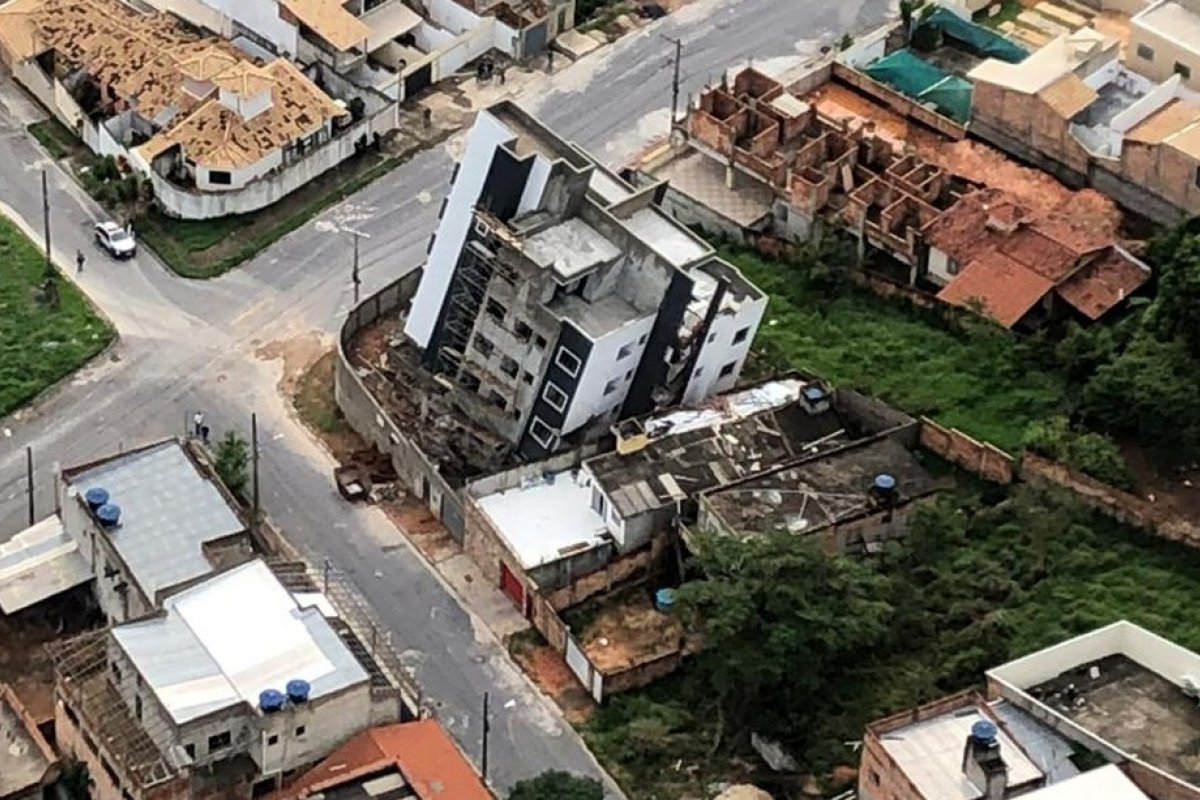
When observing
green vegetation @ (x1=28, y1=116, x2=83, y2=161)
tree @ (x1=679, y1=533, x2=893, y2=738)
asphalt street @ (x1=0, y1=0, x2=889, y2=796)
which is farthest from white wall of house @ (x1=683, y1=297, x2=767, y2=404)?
green vegetation @ (x1=28, y1=116, x2=83, y2=161)

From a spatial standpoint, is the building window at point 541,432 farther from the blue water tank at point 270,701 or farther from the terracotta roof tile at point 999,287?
the blue water tank at point 270,701

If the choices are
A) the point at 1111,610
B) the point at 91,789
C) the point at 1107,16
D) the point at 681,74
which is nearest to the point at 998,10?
the point at 1107,16

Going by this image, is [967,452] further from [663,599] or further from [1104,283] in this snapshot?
[663,599]

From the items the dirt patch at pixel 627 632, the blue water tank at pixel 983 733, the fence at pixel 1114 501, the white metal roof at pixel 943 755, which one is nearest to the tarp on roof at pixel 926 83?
the fence at pixel 1114 501

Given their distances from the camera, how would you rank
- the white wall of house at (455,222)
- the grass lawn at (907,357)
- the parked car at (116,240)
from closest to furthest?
the white wall of house at (455,222) < the grass lawn at (907,357) < the parked car at (116,240)

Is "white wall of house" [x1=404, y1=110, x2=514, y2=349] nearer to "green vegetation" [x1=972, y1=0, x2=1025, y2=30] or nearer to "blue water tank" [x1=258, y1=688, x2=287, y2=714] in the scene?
A: "blue water tank" [x1=258, y1=688, x2=287, y2=714]

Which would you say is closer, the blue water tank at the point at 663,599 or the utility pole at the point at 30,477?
the blue water tank at the point at 663,599
